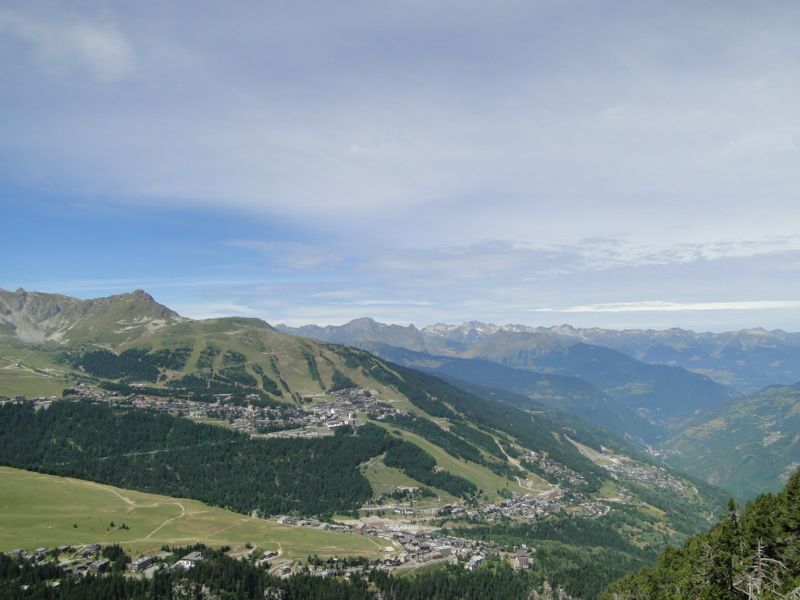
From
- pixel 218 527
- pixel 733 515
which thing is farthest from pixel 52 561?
pixel 733 515

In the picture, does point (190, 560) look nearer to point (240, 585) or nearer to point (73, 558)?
point (240, 585)

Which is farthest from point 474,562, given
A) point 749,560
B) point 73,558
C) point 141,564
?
point 749,560

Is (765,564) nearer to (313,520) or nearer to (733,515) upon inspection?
(733,515)

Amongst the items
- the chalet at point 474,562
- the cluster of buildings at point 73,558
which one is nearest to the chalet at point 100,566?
the cluster of buildings at point 73,558

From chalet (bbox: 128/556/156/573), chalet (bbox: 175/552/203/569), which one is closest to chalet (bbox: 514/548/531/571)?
chalet (bbox: 175/552/203/569)

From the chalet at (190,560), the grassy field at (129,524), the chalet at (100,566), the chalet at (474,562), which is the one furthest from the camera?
the chalet at (474,562)

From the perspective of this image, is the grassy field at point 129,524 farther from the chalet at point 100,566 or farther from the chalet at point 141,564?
the chalet at point 100,566
